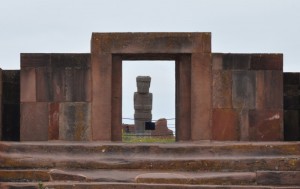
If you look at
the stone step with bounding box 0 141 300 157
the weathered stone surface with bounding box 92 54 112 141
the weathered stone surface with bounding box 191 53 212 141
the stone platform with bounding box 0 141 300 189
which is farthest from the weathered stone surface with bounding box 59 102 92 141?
the weathered stone surface with bounding box 191 53 212 141

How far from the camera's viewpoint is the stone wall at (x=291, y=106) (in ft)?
38.4

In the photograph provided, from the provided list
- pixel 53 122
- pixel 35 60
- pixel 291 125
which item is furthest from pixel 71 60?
pixel 291 125

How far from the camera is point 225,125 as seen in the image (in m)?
10.9

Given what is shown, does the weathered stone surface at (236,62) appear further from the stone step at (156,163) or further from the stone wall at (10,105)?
the stone wall at (10,105)

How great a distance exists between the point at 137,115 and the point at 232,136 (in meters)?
16.1

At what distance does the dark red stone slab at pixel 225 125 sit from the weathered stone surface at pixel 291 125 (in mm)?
1281

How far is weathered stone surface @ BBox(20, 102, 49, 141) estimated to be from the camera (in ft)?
36.1

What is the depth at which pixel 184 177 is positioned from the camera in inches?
340

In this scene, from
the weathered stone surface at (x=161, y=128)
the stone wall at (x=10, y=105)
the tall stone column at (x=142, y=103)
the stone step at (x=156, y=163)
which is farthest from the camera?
the tall stone column at (x=142, y=103)

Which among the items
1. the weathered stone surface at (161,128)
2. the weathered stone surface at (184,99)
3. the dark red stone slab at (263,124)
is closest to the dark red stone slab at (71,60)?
the weathered stone surface at (184,99)

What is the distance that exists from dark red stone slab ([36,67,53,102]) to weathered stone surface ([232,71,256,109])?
11.0 feet

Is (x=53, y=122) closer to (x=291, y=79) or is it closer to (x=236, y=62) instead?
(x=236, y=62)

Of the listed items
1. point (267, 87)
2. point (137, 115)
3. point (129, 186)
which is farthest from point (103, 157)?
point (137, 115)

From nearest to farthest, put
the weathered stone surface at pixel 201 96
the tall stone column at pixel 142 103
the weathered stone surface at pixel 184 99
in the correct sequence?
the weathered stone surface at pixel 201 96
the weathered stone surface at pixel 184 99
the tall stone column at pixel 142 103
